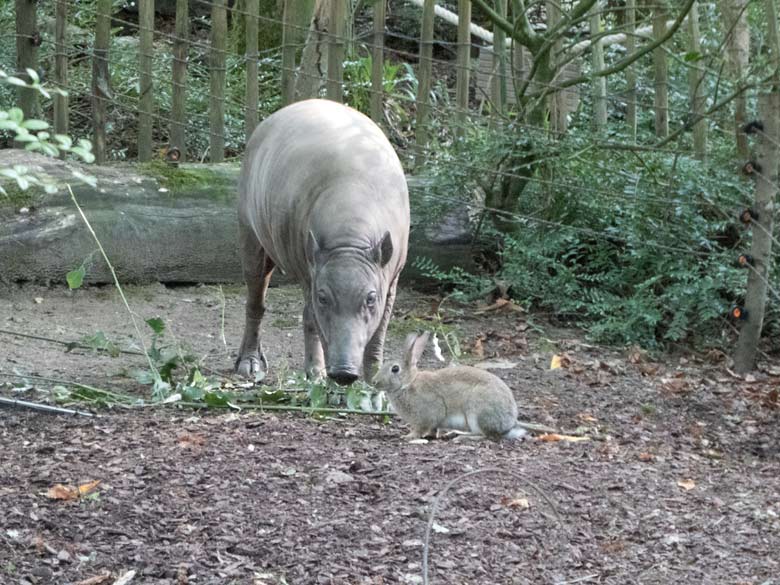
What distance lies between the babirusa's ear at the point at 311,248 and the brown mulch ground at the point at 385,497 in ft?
2.48

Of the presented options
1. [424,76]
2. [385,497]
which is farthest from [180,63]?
[385,497]

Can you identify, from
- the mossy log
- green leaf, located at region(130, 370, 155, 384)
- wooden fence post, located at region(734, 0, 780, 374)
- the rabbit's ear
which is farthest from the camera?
the mossy log

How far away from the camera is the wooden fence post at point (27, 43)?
29.7ft

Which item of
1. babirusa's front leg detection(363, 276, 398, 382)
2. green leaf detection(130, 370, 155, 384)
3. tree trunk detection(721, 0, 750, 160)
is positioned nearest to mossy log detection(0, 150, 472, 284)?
tree trunk detection(721, 0, 750, 160)

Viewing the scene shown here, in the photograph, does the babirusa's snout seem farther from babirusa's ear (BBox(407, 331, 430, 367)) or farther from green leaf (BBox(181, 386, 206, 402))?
green leaf (BBox(181, 386, 206, 402))

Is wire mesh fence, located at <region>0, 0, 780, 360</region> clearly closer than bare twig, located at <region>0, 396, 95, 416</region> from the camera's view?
No

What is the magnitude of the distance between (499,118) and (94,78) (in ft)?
10.0

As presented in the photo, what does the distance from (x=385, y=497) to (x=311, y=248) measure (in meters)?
1.81

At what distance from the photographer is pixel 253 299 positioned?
24.4ft

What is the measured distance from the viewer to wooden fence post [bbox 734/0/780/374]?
6977 mm

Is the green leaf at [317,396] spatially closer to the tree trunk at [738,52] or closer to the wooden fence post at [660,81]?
the tree trunk at [738,52]

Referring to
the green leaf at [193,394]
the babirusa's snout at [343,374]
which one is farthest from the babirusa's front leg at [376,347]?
the green leaf at [193,394]

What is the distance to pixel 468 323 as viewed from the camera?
8.80 meters

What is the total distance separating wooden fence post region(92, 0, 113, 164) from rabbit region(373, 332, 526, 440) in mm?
4723
